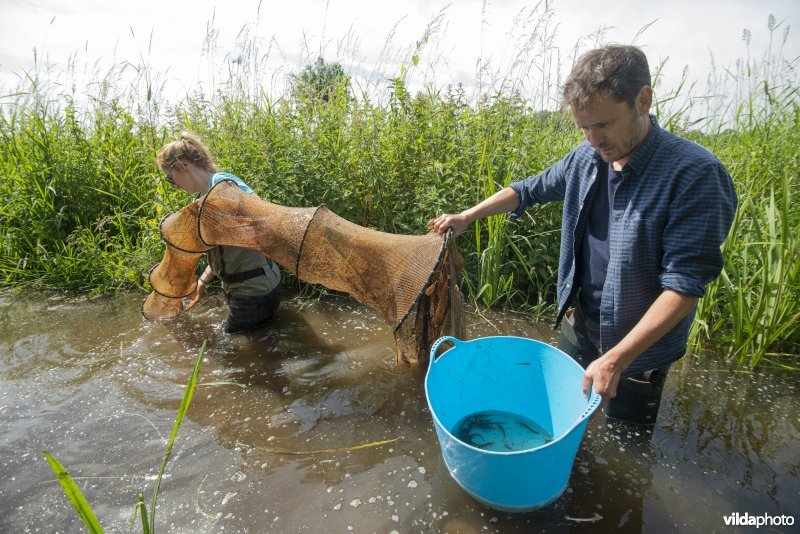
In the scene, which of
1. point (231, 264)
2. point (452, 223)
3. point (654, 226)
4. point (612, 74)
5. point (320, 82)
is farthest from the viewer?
point (320, 82)

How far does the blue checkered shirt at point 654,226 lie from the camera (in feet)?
4.89

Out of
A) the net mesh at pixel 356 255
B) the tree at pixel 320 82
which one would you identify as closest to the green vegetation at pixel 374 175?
the tree at pixel 320 82

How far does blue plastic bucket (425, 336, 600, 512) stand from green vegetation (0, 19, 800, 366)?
49.1 inches

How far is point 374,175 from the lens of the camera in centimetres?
380

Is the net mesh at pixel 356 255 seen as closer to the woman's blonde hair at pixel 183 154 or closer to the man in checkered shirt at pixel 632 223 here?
the woman's blonde hair at pixel 183 154

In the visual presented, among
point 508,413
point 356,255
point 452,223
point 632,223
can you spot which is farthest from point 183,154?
point 632,223

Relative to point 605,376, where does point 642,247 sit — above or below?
above

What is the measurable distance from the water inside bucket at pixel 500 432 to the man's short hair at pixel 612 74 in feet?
5.40

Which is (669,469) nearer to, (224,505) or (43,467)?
(224,505)

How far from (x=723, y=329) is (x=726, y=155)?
1.52 m

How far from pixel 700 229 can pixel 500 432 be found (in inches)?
55.7

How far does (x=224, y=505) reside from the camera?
6.31ft

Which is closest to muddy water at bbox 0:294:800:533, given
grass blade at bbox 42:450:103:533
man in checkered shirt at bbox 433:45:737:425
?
man in checkered shirt at bbox 433:45:737:425

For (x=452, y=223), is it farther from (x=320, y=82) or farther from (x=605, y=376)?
(x=320, y=82)
